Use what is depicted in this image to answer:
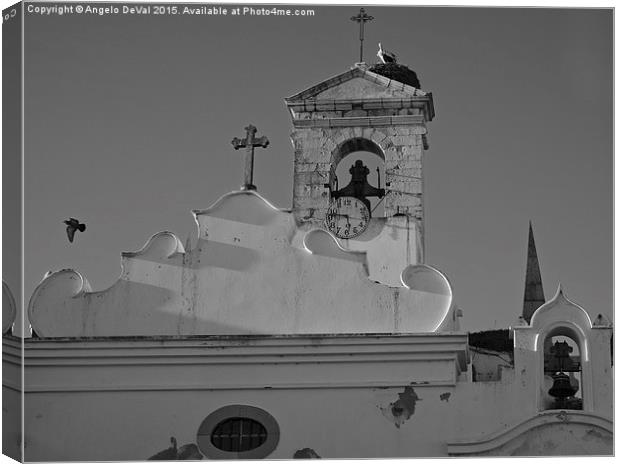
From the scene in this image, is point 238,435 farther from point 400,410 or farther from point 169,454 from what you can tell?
point 400,410

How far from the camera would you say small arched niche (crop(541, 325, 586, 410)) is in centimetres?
1828

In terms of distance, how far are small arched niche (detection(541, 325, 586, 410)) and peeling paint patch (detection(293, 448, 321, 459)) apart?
8.07 feet

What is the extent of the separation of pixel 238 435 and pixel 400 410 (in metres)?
1.73

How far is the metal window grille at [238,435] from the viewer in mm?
18016

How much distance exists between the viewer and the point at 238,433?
18094 mm

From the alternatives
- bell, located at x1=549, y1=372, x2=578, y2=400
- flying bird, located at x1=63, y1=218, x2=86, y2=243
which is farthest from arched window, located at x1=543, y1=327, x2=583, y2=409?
flying bird, located at x1=63, y1=218, x2=86, y2=243

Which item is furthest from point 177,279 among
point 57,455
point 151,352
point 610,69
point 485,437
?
point 610,69

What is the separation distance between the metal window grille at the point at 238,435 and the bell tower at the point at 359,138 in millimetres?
2834

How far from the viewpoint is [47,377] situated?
18422mm

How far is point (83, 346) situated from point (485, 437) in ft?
14.4

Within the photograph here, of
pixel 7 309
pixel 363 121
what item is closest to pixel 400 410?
pixel 363 121

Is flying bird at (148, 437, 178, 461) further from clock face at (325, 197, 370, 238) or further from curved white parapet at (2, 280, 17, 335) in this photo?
clock face at (325, 197, 370, 238)

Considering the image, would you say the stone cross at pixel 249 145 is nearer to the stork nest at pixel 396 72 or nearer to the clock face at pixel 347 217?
the clock face at pixel 347 217

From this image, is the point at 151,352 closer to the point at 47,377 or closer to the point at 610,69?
the point at 47,377
